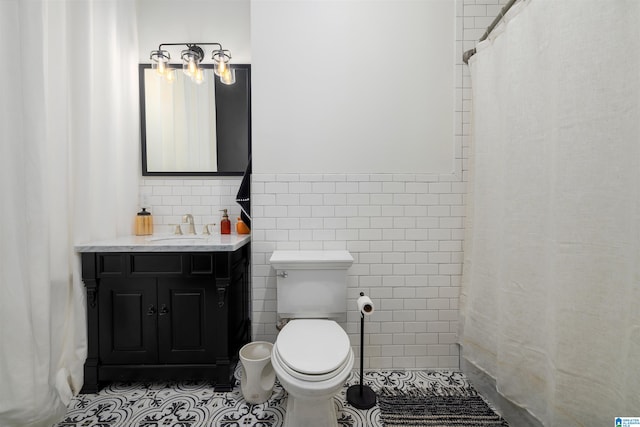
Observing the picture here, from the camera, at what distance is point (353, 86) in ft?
6.18

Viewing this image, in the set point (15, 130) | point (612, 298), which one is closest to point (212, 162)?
point (15, 130)

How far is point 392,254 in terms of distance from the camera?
192 centimetres

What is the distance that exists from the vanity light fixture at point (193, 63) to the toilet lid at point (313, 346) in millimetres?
1741

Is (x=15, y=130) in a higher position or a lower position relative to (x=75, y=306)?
higher

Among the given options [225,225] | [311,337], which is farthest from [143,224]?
[311,337]

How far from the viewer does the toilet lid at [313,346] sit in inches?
46.9

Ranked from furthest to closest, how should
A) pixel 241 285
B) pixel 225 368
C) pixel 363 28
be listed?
1. pixel 241 285
2. pixel 363 28
3. pixel 225 368

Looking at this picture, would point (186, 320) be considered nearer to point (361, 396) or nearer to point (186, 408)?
point (186, 408)

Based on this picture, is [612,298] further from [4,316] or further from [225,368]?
[4,316]

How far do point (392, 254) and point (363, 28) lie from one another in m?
1.49

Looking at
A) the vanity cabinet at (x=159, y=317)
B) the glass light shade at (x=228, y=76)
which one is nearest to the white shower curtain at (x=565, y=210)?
the vanity cabinet at (x=159, y=317)

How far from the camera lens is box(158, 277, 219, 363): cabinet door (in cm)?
168

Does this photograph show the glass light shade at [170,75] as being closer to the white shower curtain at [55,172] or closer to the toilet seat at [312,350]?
the white shower curtain at [55,172]

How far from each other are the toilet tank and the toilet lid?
9cm
